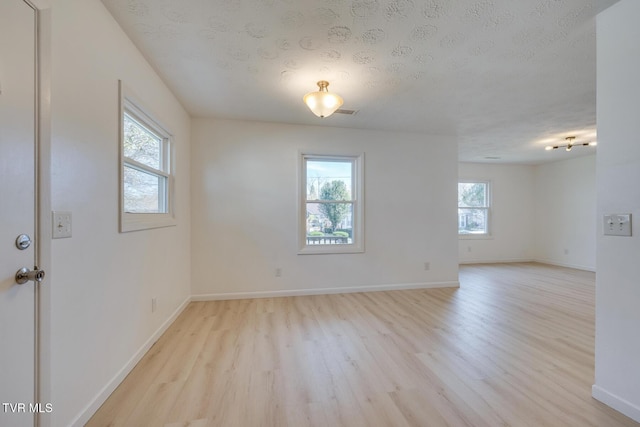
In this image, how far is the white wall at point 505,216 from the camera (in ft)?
21.1

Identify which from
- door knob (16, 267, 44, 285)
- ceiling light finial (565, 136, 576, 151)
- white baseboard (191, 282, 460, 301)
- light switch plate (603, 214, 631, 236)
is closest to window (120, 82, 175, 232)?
door knob (16, 267, 44, 285)

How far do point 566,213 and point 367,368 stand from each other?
22.1 ft

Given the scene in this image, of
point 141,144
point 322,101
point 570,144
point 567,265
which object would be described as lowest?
point 567,265

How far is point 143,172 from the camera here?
92.4 inches

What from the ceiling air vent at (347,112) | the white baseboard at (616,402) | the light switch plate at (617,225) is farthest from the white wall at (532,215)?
the light switch plate at (617,225)

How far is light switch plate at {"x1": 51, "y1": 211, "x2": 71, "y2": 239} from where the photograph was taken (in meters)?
1.24

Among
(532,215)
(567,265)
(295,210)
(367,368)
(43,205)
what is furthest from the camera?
(532,215)

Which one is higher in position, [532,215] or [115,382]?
[532,215]

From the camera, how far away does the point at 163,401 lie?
1.63 meters

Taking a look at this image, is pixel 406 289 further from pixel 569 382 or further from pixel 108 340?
pixel 108 340

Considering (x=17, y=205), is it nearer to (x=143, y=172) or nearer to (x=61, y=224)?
(x=61, y=224)

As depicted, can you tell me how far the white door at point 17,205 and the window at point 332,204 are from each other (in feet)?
9.47

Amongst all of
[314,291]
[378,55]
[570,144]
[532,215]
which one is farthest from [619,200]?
[532,215]

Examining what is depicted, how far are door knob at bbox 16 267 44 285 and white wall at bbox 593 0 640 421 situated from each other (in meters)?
2.92
